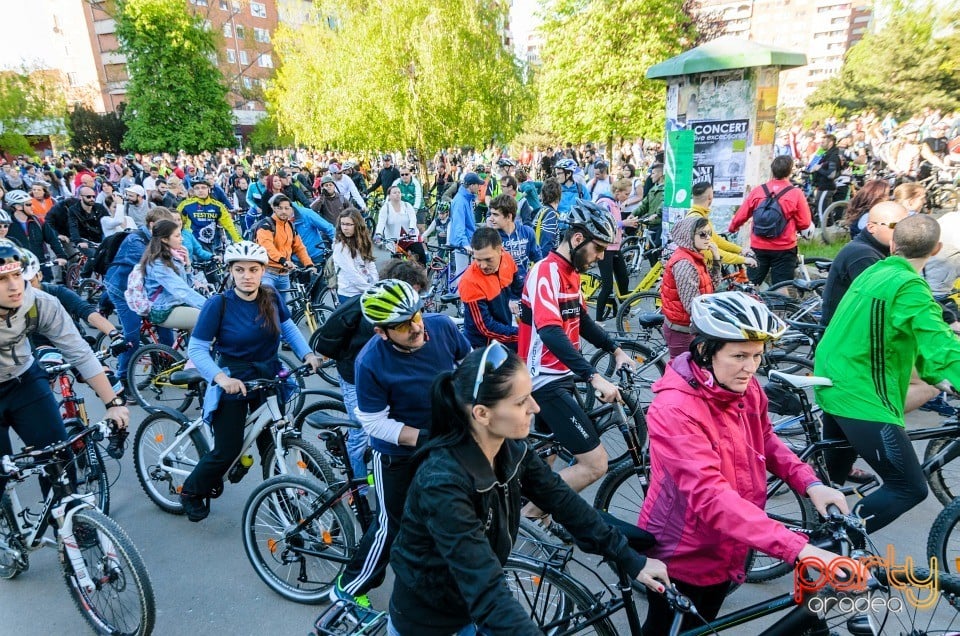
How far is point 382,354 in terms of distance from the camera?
3.30 metres

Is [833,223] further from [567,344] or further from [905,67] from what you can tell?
[905,67]

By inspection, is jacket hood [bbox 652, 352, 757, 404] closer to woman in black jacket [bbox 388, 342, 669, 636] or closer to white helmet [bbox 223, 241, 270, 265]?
woman in black jacket [bbox 388, 342, 669, 636]

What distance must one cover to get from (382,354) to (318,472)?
128cm

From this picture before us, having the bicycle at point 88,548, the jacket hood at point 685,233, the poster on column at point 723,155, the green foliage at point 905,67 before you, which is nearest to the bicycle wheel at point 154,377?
the bicycle at point 88,548

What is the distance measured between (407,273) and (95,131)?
50.9 metres

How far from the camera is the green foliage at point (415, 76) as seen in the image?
20094mm

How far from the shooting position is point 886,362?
3.20m

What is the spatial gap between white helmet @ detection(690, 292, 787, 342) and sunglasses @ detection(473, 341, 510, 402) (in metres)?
0.86

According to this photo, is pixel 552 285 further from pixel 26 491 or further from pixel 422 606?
pixel 26 491

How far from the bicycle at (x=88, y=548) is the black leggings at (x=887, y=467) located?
12.1ft

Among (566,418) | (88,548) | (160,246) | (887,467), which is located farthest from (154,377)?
(887,467)

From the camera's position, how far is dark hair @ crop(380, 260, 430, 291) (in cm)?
435

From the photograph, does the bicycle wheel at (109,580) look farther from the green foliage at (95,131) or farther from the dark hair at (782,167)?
the green foliage at (95,131)

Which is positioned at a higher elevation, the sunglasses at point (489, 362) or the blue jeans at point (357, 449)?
the sunglasses at point (489, 362)
